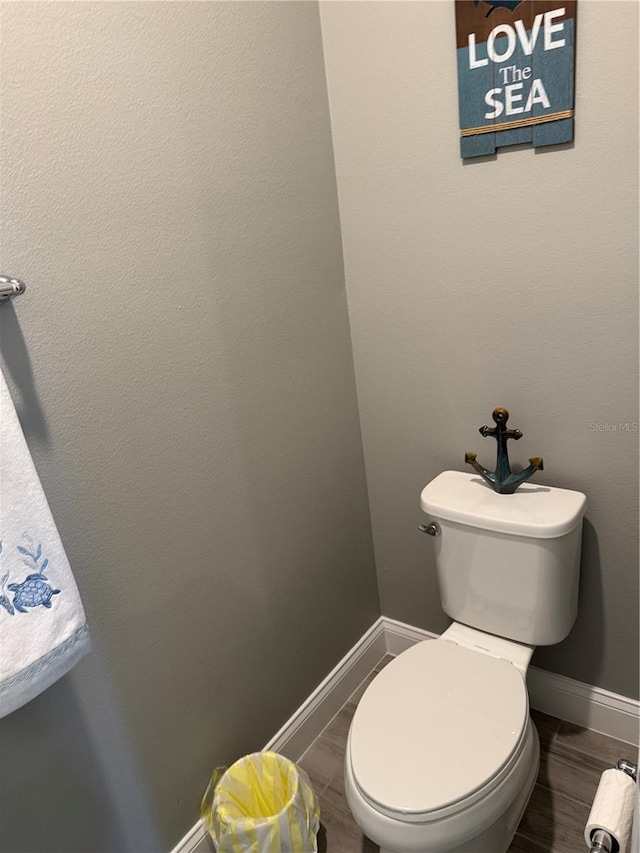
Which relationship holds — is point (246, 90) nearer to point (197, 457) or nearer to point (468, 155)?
point (468, 155)

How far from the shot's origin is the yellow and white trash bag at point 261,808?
4.20 ft

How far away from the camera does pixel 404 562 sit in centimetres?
187

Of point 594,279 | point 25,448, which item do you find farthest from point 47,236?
point 594,279

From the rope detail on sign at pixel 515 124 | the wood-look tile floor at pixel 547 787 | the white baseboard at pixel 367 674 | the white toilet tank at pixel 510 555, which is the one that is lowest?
the wood-look tile floor at pixel 547 787

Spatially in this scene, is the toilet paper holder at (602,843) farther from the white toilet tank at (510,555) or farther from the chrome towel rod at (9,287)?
the chrome towel rod at (9,287)

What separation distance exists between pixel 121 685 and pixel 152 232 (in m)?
0.89

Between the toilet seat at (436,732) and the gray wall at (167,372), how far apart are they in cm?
38

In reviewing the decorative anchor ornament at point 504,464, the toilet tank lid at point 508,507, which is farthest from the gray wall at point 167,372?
the decorative anchor ornament at point 504,464

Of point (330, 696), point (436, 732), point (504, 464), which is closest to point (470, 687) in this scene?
point (436, 732)

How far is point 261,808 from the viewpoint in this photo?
142 cm

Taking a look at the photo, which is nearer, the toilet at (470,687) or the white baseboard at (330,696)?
the toilet at (470,687)

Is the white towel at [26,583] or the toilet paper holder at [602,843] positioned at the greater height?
the white towel at [26,583]

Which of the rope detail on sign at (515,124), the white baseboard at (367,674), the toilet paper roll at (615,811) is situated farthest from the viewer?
the white baseboard at (367,674)

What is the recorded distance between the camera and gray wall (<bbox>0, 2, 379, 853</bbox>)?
3.27 feet
